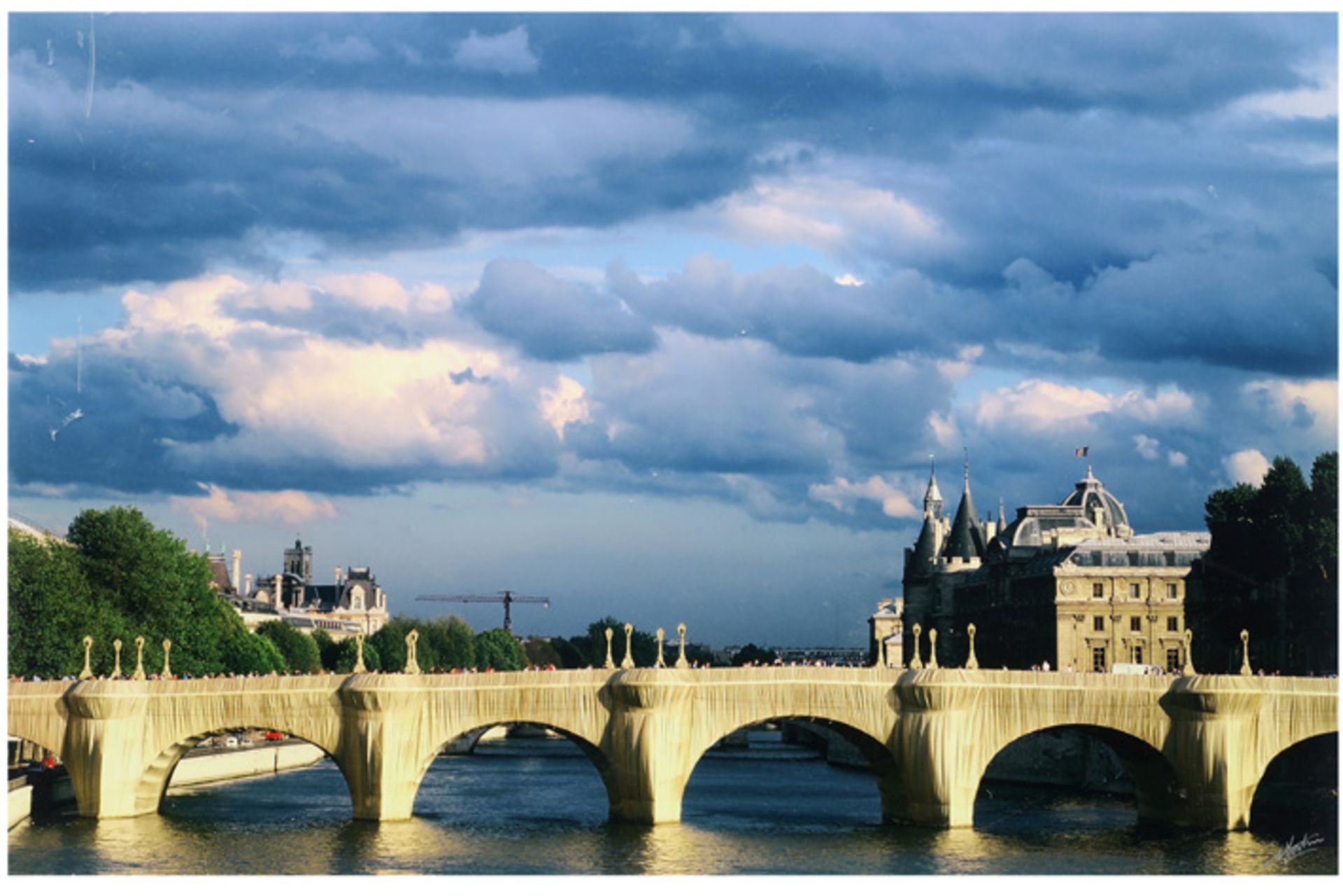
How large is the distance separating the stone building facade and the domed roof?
0.26ft

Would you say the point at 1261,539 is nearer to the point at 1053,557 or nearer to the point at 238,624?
the point at 1053,557

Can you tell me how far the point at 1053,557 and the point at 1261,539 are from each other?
133 ft

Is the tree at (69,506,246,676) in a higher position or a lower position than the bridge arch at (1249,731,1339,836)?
higher

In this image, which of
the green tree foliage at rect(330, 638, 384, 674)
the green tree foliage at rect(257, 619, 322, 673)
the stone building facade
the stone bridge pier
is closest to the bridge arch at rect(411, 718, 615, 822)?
the stone bridge pier

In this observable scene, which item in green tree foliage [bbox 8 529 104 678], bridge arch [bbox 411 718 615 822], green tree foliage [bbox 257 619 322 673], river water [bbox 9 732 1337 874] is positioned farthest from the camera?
green tree foliage [bbox 257 619 322 673]

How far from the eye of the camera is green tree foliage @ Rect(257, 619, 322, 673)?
176 m

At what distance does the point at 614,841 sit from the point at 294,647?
106055 millimetres

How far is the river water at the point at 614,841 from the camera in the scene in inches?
2783

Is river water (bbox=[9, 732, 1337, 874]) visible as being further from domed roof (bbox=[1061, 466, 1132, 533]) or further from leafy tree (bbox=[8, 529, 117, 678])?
domed roof (bbox=[1061, 466, 1132, 533])

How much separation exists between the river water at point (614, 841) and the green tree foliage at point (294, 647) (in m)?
73.0

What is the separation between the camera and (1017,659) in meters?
158

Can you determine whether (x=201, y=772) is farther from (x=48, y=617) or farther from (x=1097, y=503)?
(x=1097, y=503)

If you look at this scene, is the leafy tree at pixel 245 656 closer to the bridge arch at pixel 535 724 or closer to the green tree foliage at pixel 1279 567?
the bridge arch at pixel 535 724

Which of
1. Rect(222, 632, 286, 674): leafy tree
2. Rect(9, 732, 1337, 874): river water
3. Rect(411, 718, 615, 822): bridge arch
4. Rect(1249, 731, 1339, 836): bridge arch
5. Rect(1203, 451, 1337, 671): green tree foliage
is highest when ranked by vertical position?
Rect(1203, 451, 1337, 671): green tree foliage
